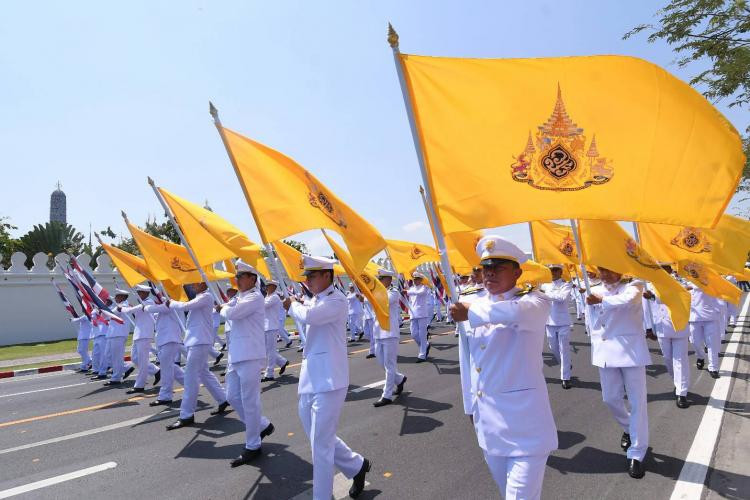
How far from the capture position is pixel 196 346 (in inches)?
256

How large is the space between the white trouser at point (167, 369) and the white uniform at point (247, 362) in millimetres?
2842

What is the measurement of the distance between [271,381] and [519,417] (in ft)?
24.6

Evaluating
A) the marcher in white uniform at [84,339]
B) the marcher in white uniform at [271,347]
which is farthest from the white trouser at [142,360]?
the marcher in white uniform at [84,339]

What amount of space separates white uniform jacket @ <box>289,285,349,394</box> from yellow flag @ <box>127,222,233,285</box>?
129 inches

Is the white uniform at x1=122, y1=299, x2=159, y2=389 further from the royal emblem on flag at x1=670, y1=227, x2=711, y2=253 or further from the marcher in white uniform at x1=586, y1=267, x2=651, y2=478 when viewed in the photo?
the royal emblem on flag at x1=670, y1=227, x2=711, y2=253

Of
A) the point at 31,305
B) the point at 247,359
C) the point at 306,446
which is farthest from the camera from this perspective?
the point at 31,305

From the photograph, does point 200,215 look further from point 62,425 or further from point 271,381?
point 271,381

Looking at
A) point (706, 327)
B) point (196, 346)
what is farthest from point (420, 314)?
point (196, 346)

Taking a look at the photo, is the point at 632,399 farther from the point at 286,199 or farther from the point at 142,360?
the point at 142,360

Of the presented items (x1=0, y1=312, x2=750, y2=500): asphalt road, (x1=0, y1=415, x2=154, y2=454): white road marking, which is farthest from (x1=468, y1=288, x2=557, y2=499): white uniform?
(x1=0, y1=415, x2=154, y2=454): white road marking

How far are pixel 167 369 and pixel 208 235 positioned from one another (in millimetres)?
2955

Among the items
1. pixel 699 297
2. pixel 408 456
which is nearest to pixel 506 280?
pixel 408 456

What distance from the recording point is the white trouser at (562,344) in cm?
792

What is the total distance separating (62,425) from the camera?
22.5 feet
